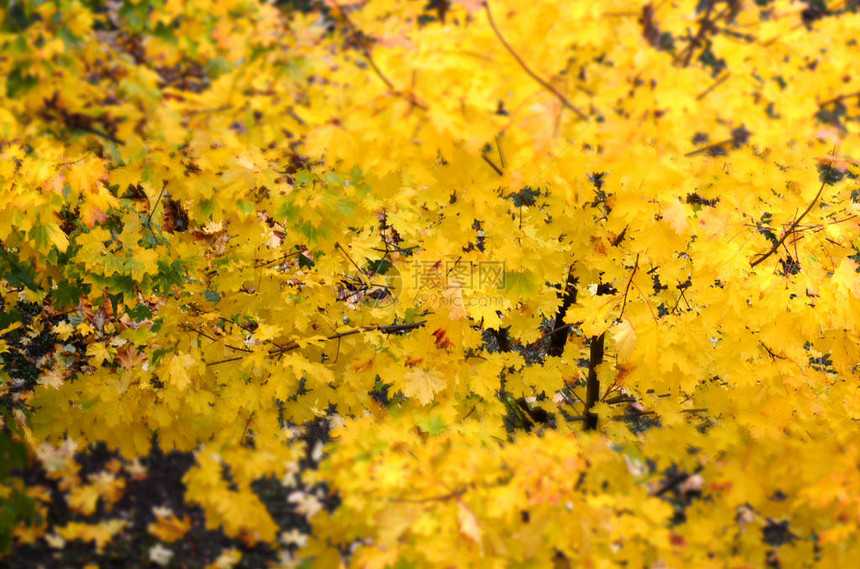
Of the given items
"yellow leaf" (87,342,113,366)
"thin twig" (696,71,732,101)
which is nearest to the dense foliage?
"thin twig" (696,71,732,101)

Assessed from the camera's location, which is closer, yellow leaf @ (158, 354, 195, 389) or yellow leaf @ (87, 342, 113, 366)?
yellow leaf @ (158, 354, 195, 389)

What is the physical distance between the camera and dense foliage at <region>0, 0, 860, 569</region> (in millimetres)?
1783

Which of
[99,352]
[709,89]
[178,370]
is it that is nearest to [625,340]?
[709,89]

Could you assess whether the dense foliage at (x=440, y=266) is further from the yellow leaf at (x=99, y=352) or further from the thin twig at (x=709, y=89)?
the yellow leaf at (x=99, y=352)

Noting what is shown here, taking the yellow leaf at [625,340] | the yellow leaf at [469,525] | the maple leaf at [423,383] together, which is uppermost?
the yellow leaf at [469,525]

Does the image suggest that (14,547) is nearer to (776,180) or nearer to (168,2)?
(168,2)

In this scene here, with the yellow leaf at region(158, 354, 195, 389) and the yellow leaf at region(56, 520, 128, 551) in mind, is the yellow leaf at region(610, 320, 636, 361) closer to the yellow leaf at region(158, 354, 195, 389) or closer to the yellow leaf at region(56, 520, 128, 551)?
the yellow leaf at region(158, 354, 195, 389)

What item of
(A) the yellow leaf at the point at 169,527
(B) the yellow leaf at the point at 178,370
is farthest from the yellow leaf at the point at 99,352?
(A) the yellow leaf at the point at 169,527

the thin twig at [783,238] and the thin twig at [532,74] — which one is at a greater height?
the thin twig at [532,74]

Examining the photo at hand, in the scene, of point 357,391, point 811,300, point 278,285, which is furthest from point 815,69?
point 278,285

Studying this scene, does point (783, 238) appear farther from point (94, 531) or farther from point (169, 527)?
point (94, 531)

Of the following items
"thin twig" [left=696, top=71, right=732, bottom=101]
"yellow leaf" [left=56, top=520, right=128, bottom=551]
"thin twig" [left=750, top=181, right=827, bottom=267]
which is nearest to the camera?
"thin twig" [left=696, top=71, right=732, bottom=101]

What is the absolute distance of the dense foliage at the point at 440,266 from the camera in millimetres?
1783

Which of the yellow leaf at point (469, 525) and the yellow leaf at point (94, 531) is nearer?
the yellow leaf at point (469, 525)
